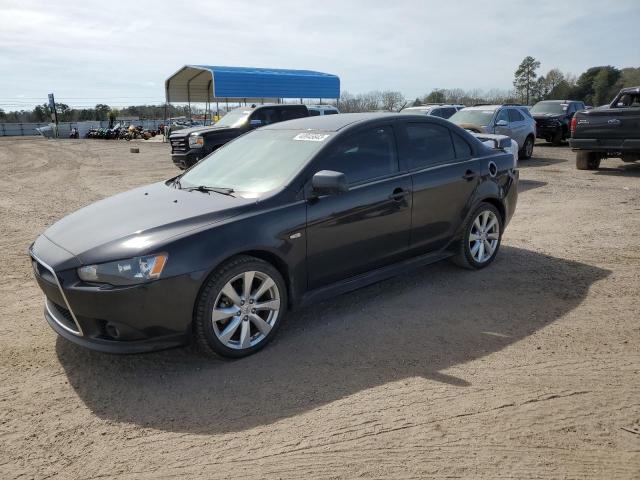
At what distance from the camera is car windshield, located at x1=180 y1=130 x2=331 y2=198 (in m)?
4.33

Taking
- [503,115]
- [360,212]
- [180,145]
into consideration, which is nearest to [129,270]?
[360,212]

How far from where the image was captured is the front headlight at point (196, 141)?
13961mm

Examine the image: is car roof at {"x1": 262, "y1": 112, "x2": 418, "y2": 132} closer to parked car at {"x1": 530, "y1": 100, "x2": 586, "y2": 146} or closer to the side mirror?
the side mirror

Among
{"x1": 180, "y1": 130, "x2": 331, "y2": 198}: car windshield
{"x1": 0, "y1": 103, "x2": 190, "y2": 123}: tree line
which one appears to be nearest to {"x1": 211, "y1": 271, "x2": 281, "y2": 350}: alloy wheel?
{"x1": 180, "y1": 130, "x2": 331, "y2": 198}: car windshield

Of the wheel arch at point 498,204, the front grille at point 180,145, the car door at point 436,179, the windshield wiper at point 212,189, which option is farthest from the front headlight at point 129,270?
the front grille at point 180,145

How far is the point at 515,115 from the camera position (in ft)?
49.8

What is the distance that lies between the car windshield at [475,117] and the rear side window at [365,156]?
Answer: 9.74 m

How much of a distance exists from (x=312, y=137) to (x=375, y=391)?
89.5 inches

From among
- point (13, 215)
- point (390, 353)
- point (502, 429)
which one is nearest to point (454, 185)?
point (390, 353)

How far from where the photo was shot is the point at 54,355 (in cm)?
402

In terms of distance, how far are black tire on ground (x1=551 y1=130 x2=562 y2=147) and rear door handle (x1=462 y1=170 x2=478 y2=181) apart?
17930mm

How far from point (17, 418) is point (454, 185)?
4.13 metres

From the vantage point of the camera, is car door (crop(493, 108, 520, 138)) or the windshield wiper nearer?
the windshield wiper

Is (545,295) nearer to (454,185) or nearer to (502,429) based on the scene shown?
(454,185)
